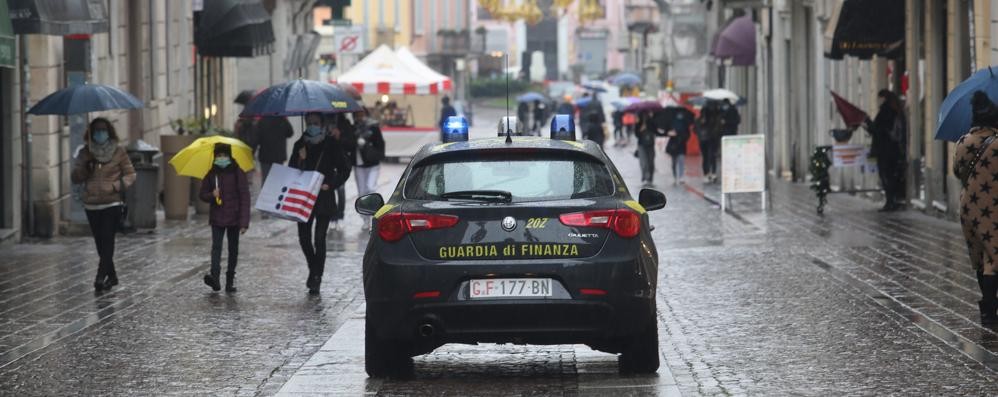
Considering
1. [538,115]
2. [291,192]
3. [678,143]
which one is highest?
[538,115]

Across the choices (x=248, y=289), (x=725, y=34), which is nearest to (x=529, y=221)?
(x=248, y=289)

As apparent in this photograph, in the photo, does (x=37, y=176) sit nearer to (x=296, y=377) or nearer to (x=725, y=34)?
(x=296, y=377)

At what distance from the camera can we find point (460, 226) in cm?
1061

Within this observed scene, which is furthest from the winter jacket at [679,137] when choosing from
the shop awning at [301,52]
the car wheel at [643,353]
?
the car wheel at [643,353]

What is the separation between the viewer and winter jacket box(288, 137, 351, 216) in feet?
54.7

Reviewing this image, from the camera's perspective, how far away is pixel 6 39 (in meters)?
19.8

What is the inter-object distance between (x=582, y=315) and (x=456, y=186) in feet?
3.30

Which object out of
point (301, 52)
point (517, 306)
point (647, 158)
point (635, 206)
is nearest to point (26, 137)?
point (635, 206)

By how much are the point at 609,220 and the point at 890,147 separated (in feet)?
54.7

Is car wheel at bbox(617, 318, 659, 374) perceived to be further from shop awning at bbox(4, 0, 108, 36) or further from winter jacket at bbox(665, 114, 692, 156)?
winter jacket at bbox(665, 114, 692, 156)

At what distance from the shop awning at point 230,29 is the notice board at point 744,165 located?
352 inches

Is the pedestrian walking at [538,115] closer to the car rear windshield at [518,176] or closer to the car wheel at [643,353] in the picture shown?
the car wheel at [643,353]

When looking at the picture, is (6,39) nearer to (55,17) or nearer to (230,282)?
(55,17)

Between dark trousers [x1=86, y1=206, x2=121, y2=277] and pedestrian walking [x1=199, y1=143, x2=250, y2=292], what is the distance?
851mm
